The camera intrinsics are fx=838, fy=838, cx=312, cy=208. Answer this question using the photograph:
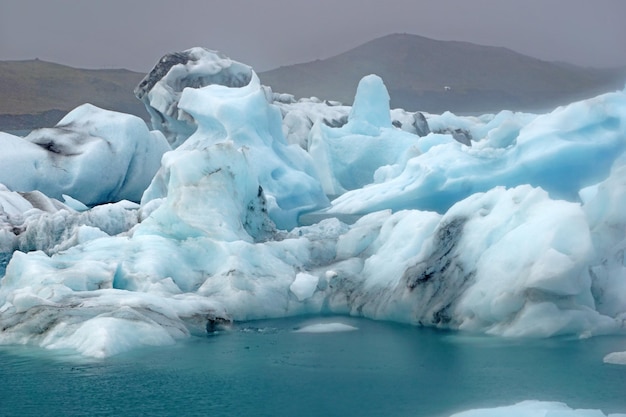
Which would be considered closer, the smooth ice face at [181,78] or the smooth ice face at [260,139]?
the smooth ice face at [260,139]

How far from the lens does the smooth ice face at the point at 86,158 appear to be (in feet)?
61.6

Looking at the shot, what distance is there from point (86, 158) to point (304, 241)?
30.8 ft

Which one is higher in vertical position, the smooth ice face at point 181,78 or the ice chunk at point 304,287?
the smooth ice face at point 181,78

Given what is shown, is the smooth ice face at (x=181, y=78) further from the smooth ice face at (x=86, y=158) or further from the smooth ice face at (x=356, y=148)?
the smooth ice face at (x=356, y=148)

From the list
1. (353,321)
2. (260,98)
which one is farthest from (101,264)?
(260,98)

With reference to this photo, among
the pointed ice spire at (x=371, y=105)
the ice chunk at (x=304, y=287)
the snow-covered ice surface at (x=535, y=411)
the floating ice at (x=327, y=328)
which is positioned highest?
the pointed ice spire at (x=371, y=105)

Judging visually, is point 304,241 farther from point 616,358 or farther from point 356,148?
point 356,148

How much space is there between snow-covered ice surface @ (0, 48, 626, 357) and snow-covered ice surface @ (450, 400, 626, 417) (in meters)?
2.39

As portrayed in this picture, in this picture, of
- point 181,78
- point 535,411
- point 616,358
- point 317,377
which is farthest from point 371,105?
point 535,411

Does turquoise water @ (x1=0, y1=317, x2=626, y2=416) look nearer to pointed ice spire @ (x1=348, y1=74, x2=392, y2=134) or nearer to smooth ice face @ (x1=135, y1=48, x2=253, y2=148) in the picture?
smooth ice face @ (x1=135, y1=48, x2=253, y2=148)

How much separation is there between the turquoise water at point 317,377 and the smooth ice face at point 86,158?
11.4 meters

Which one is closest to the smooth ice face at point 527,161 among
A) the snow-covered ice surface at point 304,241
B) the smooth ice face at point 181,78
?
the snow-covered ice surface at point 304,241

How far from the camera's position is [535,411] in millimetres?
5602

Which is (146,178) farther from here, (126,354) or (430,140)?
(126,354)
